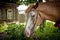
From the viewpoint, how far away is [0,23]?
1.14 meters

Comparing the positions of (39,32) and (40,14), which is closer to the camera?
(40,14)

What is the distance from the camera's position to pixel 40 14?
69 centimetres

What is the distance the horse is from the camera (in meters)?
0.69

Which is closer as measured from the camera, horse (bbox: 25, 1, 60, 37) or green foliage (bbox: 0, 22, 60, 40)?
horse (bbox: 25, 1, 60, 37)

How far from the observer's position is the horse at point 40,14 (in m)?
0.69

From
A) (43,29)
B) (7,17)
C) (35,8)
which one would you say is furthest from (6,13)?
(35,8)


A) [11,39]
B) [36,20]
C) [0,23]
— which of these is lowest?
[11,39]

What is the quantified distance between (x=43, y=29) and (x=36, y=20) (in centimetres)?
41

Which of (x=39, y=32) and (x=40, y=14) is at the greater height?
(x=40, y=14)

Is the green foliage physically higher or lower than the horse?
lower

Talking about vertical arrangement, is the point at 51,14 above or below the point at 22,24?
above

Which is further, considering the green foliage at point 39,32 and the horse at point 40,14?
the green foliage at point 39,32

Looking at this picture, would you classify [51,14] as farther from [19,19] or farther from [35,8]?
[19,19]

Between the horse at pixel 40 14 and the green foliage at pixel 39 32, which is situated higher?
the horse at pixel 40 14
